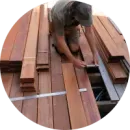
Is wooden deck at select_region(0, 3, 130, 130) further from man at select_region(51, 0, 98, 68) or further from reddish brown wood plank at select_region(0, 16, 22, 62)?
man at select_region(51, 0, 98, 68)

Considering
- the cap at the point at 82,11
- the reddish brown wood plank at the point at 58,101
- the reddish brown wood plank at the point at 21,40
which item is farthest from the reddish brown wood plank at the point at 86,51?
the reddish brown wood plank at the point at 21,40

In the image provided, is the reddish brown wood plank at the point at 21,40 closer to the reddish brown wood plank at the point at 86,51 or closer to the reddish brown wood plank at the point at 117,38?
the reddish brown wood plank at the point at 86,51

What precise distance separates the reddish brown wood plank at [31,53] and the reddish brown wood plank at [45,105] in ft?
0.60

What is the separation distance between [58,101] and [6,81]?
0.72 meters

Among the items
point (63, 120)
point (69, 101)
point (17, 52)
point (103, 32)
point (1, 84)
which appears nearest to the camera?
point (63, 120)

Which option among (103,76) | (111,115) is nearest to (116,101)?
(111,115)

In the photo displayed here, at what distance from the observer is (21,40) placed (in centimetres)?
340

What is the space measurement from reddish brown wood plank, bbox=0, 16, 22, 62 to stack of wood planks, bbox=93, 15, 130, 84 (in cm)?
123

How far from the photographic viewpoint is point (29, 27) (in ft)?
12.2

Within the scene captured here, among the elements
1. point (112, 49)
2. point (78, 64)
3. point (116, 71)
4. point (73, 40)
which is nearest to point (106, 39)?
point (112, 49)

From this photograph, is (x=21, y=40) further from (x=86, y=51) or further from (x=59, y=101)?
(x=59, y=101)

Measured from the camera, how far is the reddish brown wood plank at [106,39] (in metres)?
3.07

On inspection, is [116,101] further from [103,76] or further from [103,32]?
[103,32]

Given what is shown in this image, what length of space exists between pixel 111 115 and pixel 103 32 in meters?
1.40
